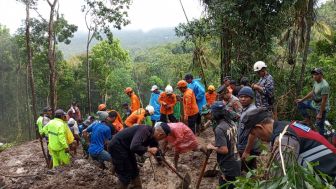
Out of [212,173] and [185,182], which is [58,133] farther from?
[212,173]

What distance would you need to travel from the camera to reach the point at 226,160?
4.33 meters

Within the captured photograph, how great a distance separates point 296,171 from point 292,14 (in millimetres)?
9743

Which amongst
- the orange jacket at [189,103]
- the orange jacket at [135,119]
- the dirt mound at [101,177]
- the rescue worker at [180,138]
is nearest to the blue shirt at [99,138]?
the dirt mound at [101,177]

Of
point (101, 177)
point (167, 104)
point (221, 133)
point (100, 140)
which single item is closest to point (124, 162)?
point (100, 140)

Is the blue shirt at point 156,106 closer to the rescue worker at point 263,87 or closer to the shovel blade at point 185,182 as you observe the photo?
the rescue worker at point 263,87

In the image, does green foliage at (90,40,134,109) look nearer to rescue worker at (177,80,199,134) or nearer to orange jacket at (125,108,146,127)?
rescue worker at (177,80,199,134)

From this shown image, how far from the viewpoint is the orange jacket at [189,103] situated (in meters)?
7.84

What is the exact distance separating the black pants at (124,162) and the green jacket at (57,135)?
232 centimetres

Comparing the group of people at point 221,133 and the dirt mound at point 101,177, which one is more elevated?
the group of people at point 221,133

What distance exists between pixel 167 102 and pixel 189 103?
669mm

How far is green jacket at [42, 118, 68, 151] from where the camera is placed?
24.2 feet

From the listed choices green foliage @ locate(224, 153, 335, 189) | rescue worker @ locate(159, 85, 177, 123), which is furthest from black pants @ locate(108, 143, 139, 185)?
green foliage @ locate(224, 153, 335, 189)

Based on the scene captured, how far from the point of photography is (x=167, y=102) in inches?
331

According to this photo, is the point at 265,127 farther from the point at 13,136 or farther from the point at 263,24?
the point at 13,136
